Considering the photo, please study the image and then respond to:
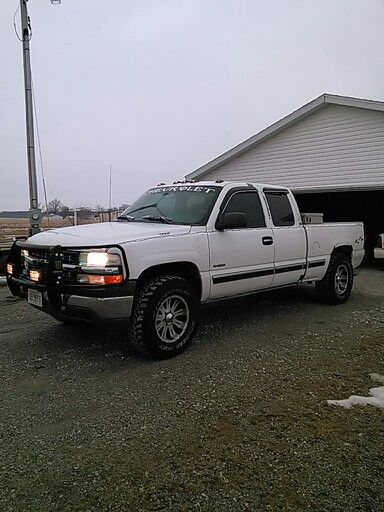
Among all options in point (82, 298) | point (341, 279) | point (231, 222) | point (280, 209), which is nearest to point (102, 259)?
point (82, 298)

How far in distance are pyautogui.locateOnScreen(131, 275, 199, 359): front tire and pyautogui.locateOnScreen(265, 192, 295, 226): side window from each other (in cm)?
199

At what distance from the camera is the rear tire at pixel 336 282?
21.9ft

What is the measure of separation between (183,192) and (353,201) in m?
12.6

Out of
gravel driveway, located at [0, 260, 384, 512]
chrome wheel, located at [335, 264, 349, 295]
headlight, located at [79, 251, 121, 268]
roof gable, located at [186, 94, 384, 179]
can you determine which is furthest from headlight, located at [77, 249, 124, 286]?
roof gable, located at [186, 94, 384, 179]

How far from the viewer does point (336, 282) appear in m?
6.77

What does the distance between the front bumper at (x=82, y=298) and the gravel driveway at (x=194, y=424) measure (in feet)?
1.88

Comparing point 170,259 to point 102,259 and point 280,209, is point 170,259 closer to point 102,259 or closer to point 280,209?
point 102,259

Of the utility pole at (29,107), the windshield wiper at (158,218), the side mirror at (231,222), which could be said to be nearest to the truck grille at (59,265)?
the windshield wiper at (158,218)

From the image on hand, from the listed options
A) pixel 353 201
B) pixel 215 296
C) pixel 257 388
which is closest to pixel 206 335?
pixel 215 296

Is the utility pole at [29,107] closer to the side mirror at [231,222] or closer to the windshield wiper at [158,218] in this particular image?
the windshield wiper at [158,218]

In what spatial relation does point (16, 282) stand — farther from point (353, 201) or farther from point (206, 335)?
point (353, 201)

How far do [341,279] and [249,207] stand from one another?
252 centimetres

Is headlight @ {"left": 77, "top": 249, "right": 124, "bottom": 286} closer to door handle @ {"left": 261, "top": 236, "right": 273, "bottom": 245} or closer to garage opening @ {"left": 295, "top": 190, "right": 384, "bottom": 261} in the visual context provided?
door handle @ {"left": 261, "top": 236, "right": 273, "bottom": 245}

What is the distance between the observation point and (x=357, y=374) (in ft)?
12.7
